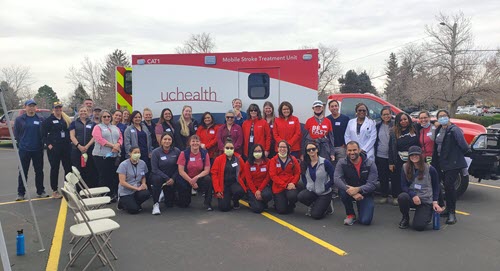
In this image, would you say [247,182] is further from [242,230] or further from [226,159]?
[242,230]

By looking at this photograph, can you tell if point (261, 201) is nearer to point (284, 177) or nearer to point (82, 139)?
point (284, 177)

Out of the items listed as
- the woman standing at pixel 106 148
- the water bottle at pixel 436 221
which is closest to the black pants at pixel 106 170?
the woman standing at pixel 106 148

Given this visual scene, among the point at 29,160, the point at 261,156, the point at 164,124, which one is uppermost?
the point at 164,124

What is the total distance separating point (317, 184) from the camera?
19.9 feet

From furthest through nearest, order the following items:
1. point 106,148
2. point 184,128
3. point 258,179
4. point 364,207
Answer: point 184,128, point 106,148, point 258,179, point 364,207

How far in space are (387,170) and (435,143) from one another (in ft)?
3.23

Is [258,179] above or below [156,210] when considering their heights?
above

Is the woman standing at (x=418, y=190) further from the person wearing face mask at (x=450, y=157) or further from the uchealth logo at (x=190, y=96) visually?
the uchealth logo at (x=190, y=96)

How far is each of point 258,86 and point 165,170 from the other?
2463mm

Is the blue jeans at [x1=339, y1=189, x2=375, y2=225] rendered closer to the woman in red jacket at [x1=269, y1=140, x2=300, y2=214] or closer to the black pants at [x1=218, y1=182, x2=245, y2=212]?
the woman in red jacket at [x1=269, y1=140, x2=300, y2=214]

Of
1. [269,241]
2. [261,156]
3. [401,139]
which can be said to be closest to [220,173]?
[261,156]

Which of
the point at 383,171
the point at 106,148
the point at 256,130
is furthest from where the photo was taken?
the point at 256,130

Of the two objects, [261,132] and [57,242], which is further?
[261,132]

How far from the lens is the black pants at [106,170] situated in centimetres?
690
